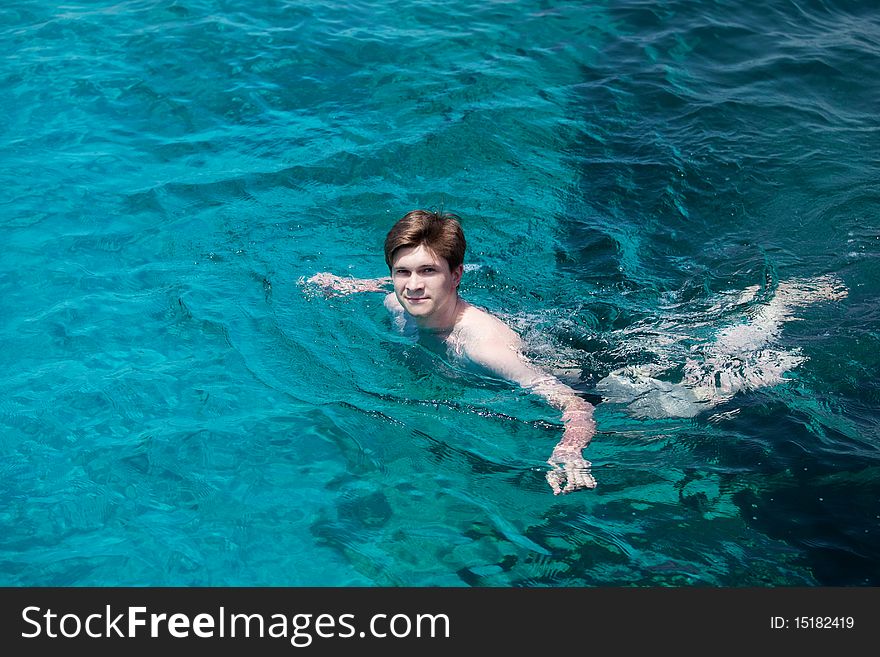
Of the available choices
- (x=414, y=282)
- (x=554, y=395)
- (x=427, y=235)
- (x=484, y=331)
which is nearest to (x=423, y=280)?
(x=414, y=282)

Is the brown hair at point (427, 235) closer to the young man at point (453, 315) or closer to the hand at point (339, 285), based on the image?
the young man at point (453, 315)

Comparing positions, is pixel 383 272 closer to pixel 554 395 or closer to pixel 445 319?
pixel 445 319

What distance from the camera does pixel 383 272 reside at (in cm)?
756

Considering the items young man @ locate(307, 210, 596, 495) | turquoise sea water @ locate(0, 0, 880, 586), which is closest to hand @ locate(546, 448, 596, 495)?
young man @ locate(307, 210, 596, 495)

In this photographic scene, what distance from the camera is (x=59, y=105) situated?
31.5ft

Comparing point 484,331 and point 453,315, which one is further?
point 453,315

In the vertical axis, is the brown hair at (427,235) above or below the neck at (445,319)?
above

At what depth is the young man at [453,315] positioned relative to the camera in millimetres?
5699

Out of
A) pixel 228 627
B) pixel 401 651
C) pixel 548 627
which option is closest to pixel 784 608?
pixel 548 627

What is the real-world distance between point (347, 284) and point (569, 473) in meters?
2.77

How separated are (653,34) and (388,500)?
28.0 feet

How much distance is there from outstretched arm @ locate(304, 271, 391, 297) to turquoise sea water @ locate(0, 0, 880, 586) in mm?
152

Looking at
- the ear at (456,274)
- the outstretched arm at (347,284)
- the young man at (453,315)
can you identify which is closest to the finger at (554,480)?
the young man at (453,315)

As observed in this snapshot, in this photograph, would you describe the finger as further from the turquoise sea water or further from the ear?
the ear
